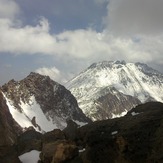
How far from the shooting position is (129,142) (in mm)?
66312

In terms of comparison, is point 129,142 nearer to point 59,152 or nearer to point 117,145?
point 117,145

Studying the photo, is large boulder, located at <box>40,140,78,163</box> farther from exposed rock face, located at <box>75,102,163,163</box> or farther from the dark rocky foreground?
exposed rock face, located at <box>75,102,163,163</box>

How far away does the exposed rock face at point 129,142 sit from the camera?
209 ft

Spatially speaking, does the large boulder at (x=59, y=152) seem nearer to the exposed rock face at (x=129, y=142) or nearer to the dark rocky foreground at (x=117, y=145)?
the dark rocky foreground at (x=117, y=145)

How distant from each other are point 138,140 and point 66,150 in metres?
12.7

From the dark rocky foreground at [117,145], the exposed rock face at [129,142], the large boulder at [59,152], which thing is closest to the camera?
the exposed rock face at [129,142]

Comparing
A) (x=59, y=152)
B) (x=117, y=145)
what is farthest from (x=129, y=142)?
(x=59, y=152)

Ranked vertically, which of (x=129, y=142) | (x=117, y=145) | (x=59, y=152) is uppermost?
(x=59, y=152)

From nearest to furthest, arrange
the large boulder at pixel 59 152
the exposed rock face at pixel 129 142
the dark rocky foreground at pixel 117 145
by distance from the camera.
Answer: the exposed rock face at pixel 129 142, the dark rocky foreground at pixel 117 145, the large boulder at pixel 59 152

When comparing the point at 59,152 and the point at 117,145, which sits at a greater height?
the point at 59,152

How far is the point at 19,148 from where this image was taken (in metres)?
91.3

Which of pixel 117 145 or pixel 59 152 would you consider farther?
pixel 59 152

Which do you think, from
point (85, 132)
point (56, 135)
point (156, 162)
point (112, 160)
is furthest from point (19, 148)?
point (156, 162)

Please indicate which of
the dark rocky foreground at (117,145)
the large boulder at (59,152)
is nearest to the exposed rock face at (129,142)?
the dark rocky foreground at (117,145)
